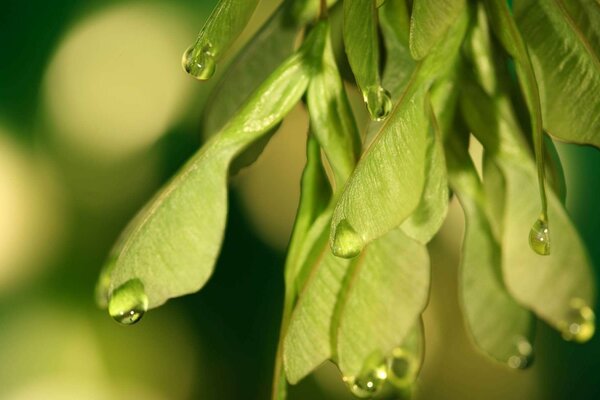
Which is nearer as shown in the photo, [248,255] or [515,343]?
[515,343]

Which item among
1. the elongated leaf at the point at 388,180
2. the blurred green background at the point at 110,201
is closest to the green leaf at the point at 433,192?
the elongated leaf at the point at 388,180

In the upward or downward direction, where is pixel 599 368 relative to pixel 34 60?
downward

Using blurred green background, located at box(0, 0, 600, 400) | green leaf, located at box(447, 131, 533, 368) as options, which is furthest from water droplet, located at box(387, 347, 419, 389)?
blurred green background, located at box(0, 0, 600, 400)

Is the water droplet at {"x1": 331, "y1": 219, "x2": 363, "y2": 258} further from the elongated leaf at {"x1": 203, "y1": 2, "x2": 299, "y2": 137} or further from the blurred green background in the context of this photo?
the blurred green background

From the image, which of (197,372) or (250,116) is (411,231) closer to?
(250,116)

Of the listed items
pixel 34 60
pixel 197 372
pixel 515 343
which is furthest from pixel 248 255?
pixel 515 343
